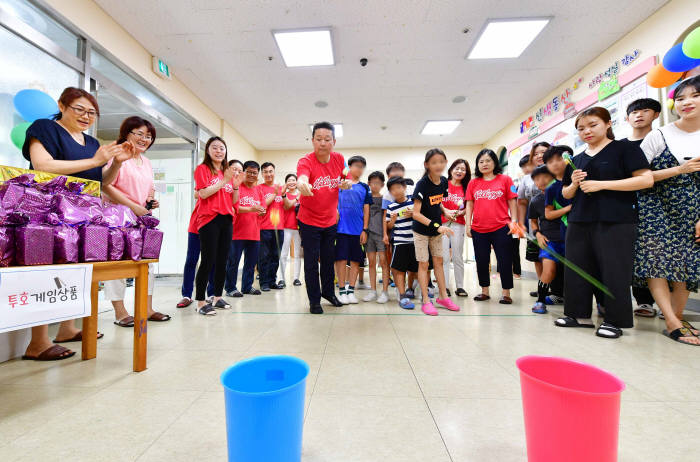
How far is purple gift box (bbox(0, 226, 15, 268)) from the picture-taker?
2.96 feet

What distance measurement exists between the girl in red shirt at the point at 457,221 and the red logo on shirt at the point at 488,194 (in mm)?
251

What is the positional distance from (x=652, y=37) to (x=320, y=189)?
12.4ft

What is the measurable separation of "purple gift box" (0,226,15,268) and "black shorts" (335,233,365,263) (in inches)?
80.1

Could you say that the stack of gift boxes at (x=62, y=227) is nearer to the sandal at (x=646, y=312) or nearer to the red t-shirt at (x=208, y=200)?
the red t-shirt at (x=208, y=200)

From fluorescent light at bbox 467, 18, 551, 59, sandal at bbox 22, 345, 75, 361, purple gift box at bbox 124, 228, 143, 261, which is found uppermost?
fluorescent light at bbox 467, 18, 551, 59

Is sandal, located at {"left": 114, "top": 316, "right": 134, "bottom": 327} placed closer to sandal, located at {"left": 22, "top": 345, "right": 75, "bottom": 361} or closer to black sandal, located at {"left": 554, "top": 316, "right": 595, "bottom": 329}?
sandal, located at {"left": 22, "top": 345, "right": 75, "bottom": 361}

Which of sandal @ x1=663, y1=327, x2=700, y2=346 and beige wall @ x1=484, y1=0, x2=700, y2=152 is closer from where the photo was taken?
sandal @ x1=663, y1=327, x2=700, y2=346

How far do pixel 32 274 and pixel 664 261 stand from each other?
2.93 m

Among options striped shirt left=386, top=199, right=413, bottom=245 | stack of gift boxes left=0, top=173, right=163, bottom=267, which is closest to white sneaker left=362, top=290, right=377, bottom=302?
striped shirt left=386, top=199, right=413, bottom=245

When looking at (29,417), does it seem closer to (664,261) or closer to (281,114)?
(664,261)

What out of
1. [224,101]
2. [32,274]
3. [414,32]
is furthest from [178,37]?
[32,274]

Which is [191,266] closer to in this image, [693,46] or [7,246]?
[7,246]

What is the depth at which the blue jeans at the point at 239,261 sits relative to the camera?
3.08 meters

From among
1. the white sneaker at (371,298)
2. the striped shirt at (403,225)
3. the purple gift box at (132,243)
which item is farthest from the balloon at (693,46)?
the purple gift box at (132,243)
